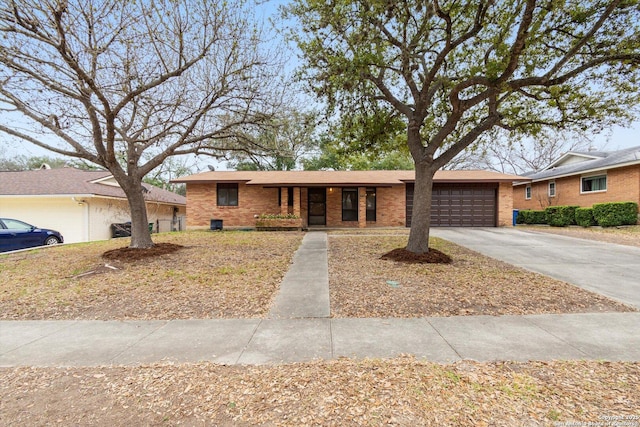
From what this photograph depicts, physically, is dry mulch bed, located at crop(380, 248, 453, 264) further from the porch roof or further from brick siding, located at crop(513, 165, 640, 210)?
brick siding, located at crop(513, 165, 640, 210)

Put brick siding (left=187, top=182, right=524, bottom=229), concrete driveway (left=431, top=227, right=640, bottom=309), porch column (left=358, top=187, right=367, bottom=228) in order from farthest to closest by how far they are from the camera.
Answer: brick siding (left=187, top=182, right=524, bottom=229) < porch column (left=358, top=187, right=367, bottom=228) < concrete driveway (left=431, top=227, right=640, bottom=309)

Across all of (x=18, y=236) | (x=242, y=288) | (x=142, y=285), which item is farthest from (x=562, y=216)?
(x=18, y=236)

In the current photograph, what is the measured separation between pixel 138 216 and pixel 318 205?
10131 mm

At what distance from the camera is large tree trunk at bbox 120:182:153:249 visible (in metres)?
8.46

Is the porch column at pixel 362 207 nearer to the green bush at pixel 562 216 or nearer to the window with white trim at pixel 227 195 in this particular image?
the window with white trim at pixel 227 195

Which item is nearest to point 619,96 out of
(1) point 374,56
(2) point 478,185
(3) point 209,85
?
(1) point 374,56

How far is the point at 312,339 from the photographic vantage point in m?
3.34

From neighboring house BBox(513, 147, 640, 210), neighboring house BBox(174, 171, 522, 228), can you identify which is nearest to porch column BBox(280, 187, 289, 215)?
neighboring house BBox(174, 171, 522, 228)

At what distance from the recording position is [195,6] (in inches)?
267

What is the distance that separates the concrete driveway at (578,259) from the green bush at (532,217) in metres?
9.27

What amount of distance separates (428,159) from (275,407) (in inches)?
277

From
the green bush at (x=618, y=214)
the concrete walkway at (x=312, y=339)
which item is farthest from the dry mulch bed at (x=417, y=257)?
the green bush at (x=618, y=214)

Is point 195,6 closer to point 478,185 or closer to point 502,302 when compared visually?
point 502,302

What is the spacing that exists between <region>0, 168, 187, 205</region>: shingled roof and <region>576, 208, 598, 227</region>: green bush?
1022 inches
